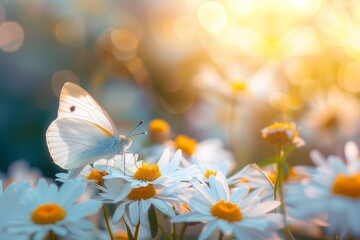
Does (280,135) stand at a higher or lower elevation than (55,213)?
higher

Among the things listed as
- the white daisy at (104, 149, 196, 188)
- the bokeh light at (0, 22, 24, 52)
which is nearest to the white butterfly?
the white daisy at (104, 149, 196, 188)

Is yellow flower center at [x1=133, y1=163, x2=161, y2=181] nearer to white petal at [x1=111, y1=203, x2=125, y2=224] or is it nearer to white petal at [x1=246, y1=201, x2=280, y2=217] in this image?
white petal at [x1=111, y1=203, x2=125, y2=224]

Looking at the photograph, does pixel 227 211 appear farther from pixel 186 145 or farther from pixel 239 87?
pixel 239 87

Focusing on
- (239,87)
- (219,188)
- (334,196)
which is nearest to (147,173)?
(219,188)

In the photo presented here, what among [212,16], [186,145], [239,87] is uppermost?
[212,16]

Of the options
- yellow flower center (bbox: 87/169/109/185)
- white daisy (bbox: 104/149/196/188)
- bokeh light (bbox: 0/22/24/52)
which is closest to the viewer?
white daisy (bbox: 104/149/196/188)
